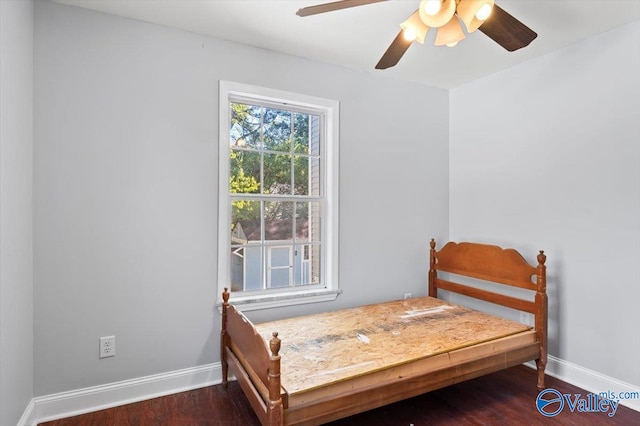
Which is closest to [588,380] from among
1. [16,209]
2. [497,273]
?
[497,273]

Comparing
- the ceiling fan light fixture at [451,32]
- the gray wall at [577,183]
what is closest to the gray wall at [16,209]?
the ceiling fan light fixture at [451,32]

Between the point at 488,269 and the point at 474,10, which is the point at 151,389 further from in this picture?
the point at 474,10

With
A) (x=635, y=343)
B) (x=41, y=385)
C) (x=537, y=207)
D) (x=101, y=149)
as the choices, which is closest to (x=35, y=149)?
(x=101, y=149)

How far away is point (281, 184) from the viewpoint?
3.00 meters

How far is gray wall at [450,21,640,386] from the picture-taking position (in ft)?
7.96

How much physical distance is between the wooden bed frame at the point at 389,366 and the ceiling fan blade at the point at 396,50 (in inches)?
64.2

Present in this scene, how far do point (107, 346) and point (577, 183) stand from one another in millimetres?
3508

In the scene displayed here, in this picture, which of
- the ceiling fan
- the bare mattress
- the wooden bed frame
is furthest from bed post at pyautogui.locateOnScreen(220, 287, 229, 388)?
the ceiling fan

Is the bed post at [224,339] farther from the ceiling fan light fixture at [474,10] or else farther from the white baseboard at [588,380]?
the white baseboard at [588,380]

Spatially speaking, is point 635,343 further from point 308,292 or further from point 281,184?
point 281,184

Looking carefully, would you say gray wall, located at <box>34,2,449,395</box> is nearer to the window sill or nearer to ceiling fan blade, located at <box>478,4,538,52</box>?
the window sill

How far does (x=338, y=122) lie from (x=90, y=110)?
1.84 metres

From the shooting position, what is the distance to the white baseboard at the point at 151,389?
2.16 meters

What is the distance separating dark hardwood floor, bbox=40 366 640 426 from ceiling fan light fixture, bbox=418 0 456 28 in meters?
2.24
